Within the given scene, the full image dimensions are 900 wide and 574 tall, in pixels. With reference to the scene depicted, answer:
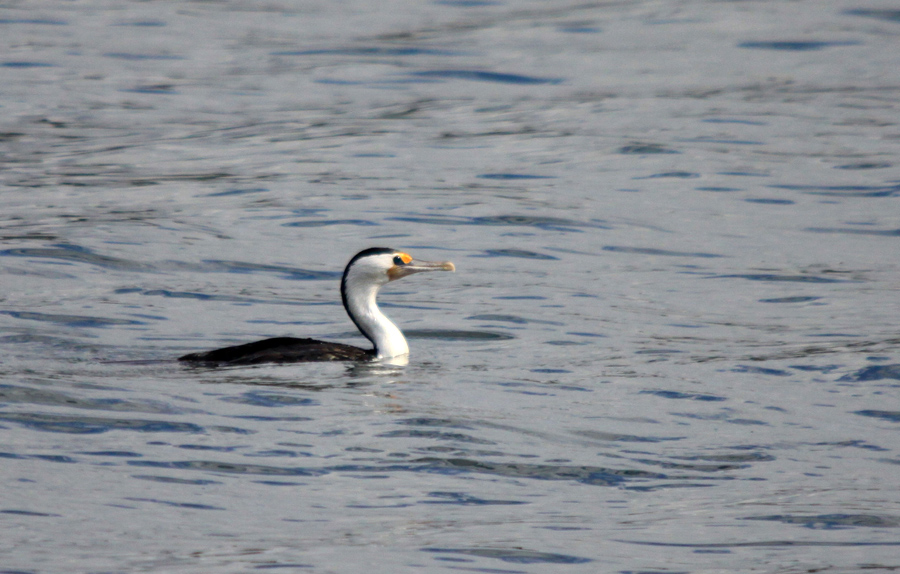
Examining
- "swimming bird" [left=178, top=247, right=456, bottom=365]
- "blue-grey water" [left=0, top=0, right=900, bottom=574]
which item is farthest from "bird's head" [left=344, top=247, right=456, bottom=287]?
"blue-grey water" [left=0, top=0, right=900, bottom=574]

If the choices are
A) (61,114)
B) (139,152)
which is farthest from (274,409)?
(61,114)

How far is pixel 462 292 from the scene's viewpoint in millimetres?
12812

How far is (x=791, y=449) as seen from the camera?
786 cm

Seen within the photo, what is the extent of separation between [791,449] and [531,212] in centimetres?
835

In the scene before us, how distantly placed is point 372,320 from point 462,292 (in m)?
2.40

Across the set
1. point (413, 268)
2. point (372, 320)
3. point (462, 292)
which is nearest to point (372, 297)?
point (372, 320)

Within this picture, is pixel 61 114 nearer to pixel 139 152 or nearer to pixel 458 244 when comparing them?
pixel 139 152

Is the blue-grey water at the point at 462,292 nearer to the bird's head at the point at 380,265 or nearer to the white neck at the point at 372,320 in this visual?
the white neck at the point at 372,320

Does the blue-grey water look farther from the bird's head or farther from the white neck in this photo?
the bird's head

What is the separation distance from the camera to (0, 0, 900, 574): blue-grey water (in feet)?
21.4

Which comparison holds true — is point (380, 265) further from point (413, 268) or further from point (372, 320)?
point (372, 320)

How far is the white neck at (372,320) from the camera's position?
1045cm

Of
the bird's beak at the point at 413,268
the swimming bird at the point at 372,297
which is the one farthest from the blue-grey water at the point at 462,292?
the bird's beak at the point at 413,268

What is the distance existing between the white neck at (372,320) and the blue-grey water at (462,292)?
26cm
